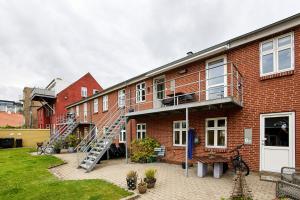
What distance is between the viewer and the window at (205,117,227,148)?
10031 mm

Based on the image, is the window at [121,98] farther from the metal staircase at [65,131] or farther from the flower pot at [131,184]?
the flower pot at [131,184]

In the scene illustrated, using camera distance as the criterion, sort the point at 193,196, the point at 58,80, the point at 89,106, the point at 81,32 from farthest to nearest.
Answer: the point at 58,80
the point at 89,106
the point at 81,32
the point at 193,196

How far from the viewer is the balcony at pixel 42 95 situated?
1181 inches

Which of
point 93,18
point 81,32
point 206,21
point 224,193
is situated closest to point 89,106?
point 81,32

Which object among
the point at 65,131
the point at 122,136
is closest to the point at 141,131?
the point at 122,136

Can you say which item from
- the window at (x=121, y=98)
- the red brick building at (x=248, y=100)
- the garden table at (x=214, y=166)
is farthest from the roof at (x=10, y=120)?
the garden table at (x=214, y=166)

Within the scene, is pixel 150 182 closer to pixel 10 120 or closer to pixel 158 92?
pixel 158 92

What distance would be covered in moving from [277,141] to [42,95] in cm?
2958

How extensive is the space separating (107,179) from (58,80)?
2649 cm

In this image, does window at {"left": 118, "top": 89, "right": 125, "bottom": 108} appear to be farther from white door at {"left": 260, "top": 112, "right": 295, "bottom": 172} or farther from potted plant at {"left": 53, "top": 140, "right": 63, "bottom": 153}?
white door at {"left": 260, "top": 112, "right": 295, "bottom": 172}

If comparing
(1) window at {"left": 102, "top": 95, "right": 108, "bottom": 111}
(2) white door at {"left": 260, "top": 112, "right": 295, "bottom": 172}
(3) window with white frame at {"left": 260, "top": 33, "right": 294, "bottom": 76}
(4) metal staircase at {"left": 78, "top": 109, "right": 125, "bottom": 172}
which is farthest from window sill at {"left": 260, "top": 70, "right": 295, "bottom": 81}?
(1) window at {"left": 102, "top": 95, "right": 108, "bottom": 111}

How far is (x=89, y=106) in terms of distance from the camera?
23703 millimetres

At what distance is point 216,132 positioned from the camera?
408 inches

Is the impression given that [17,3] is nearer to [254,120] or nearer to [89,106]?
[254,120]
